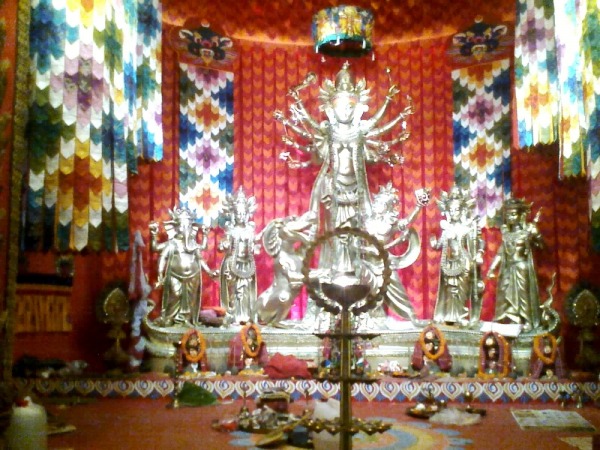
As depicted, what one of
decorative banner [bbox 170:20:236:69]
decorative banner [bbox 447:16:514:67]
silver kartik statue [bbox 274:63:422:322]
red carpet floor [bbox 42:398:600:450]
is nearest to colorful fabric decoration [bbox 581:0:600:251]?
red carpet floor [bbox 42:398:600:450]

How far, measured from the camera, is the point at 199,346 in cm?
625

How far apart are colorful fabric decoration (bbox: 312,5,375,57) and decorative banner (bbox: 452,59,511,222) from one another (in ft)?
3.98

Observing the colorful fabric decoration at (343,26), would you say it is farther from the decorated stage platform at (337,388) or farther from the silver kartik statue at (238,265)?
the decorated stage platform at (337,388)

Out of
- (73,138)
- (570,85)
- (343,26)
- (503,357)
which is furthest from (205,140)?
(570,85)

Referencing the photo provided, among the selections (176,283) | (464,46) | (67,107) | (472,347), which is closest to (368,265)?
(472,347)

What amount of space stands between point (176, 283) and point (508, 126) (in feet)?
13.4

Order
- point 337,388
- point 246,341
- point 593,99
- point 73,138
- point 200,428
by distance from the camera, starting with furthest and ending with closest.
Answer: point 246,341 → point 337,388 → point 200,428 → point 73,138 → point 593,99

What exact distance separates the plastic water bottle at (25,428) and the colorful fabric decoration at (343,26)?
549 centimetres

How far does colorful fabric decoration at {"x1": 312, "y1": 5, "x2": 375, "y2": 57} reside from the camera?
7.50 meters

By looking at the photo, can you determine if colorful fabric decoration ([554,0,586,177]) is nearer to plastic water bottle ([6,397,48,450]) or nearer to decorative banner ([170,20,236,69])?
plastic water bottle ([6,397,48,450])

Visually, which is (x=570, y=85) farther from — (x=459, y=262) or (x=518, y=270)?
(x=459, y=262)

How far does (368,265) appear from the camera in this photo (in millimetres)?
6922

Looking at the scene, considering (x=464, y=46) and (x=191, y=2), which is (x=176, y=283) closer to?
(x=191, y=2)

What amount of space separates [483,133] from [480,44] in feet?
3.46
